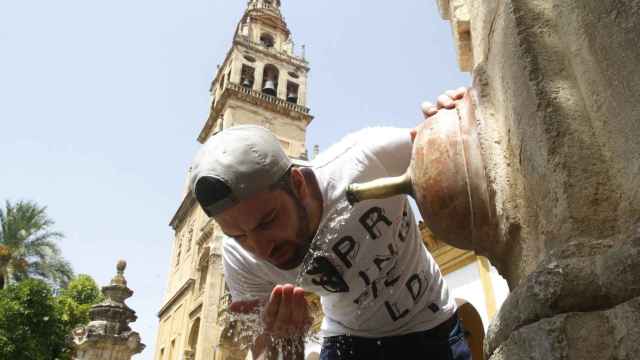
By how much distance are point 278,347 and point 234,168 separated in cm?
77

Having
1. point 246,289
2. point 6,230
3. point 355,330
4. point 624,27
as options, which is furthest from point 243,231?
point 6,230

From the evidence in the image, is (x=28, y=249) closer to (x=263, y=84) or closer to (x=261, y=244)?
(x=263, y=84)

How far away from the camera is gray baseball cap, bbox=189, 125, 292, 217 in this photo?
1792 mm

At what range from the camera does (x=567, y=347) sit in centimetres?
90

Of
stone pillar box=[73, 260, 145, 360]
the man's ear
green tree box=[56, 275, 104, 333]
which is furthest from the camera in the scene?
green tree box=[56, 275, 104, 333]

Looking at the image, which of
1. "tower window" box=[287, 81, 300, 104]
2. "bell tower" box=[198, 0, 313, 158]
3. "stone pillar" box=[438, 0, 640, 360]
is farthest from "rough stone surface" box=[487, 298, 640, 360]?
"tower window" box=[287, 81, 300, 104]

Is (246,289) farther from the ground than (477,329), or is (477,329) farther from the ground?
(477,329)

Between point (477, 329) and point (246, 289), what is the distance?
24.2ft

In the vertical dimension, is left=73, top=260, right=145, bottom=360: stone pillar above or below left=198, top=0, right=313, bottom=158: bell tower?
below

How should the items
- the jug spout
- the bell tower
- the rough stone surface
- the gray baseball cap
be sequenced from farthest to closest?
the bell tower, the gray baseball cap, the jug spout, the rough stone surface

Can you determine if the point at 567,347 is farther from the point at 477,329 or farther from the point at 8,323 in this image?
the point at 8,323

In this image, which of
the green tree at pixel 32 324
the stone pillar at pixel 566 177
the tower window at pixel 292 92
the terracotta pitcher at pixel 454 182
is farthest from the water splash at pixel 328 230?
the tower window at pixel 292 92

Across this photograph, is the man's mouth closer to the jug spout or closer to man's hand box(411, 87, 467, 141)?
the jug spout

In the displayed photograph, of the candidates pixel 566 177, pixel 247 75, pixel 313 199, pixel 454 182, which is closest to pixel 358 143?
pixel 313 199
